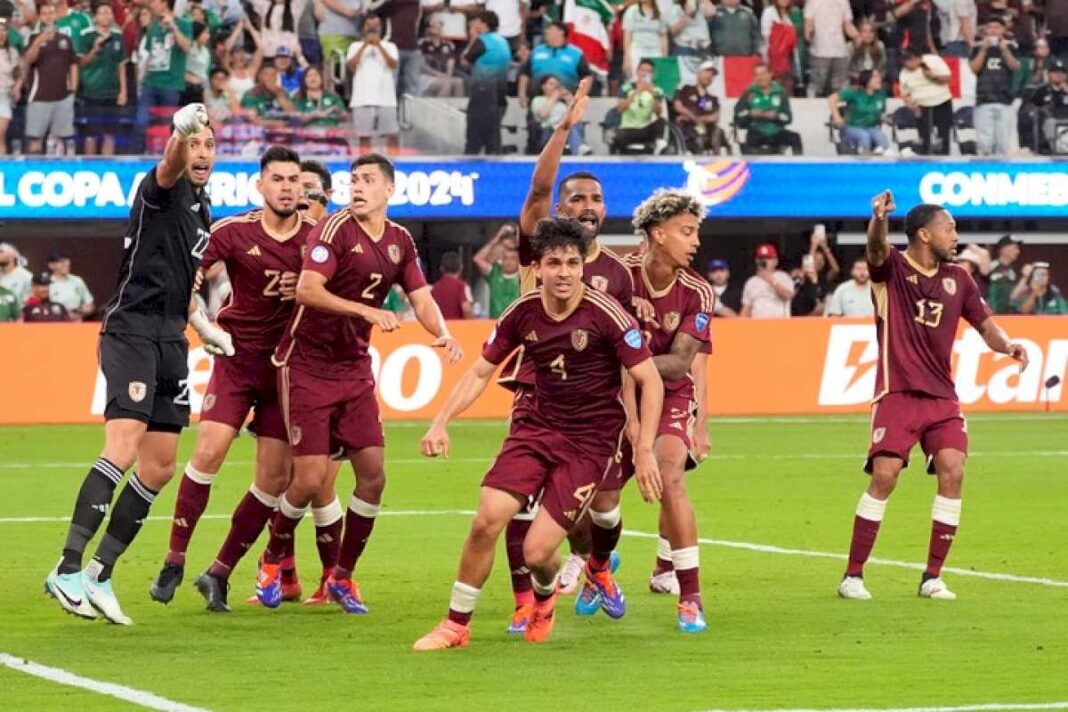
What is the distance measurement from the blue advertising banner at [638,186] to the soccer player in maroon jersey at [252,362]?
55.9ft

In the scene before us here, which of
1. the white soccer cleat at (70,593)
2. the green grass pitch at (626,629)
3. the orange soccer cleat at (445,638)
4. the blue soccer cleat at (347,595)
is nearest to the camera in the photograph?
the green grass pitch at (626,629)

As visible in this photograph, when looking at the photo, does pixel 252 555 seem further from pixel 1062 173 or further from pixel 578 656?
pixel 1062 173

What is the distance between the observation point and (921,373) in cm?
1184

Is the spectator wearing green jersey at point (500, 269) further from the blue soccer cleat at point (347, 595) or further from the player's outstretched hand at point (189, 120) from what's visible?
the player's outstretched hand at point (189, 120)

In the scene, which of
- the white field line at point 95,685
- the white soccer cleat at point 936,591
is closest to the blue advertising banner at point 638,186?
the white soccer cleat at point 936,591

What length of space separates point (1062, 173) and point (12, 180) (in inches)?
608

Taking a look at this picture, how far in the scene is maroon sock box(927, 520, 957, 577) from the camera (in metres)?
11.7

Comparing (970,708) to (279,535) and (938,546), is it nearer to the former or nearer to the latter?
(938,546)

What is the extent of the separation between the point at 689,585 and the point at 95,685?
10.0ft

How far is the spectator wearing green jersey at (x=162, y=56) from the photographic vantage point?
27938mm

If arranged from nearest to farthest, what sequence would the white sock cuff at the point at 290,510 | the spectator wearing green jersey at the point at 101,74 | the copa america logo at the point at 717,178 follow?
1. the white sock cuff at the point at 290,510
2. the spectator wearing green jersey at the point at 101,74
3. the copa america logo at the point at 717,178

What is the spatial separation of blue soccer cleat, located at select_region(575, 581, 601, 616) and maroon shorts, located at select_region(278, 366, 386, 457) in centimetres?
131

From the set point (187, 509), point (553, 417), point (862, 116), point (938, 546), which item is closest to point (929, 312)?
point (938, 546)

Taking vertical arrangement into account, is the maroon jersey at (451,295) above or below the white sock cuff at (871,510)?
below
